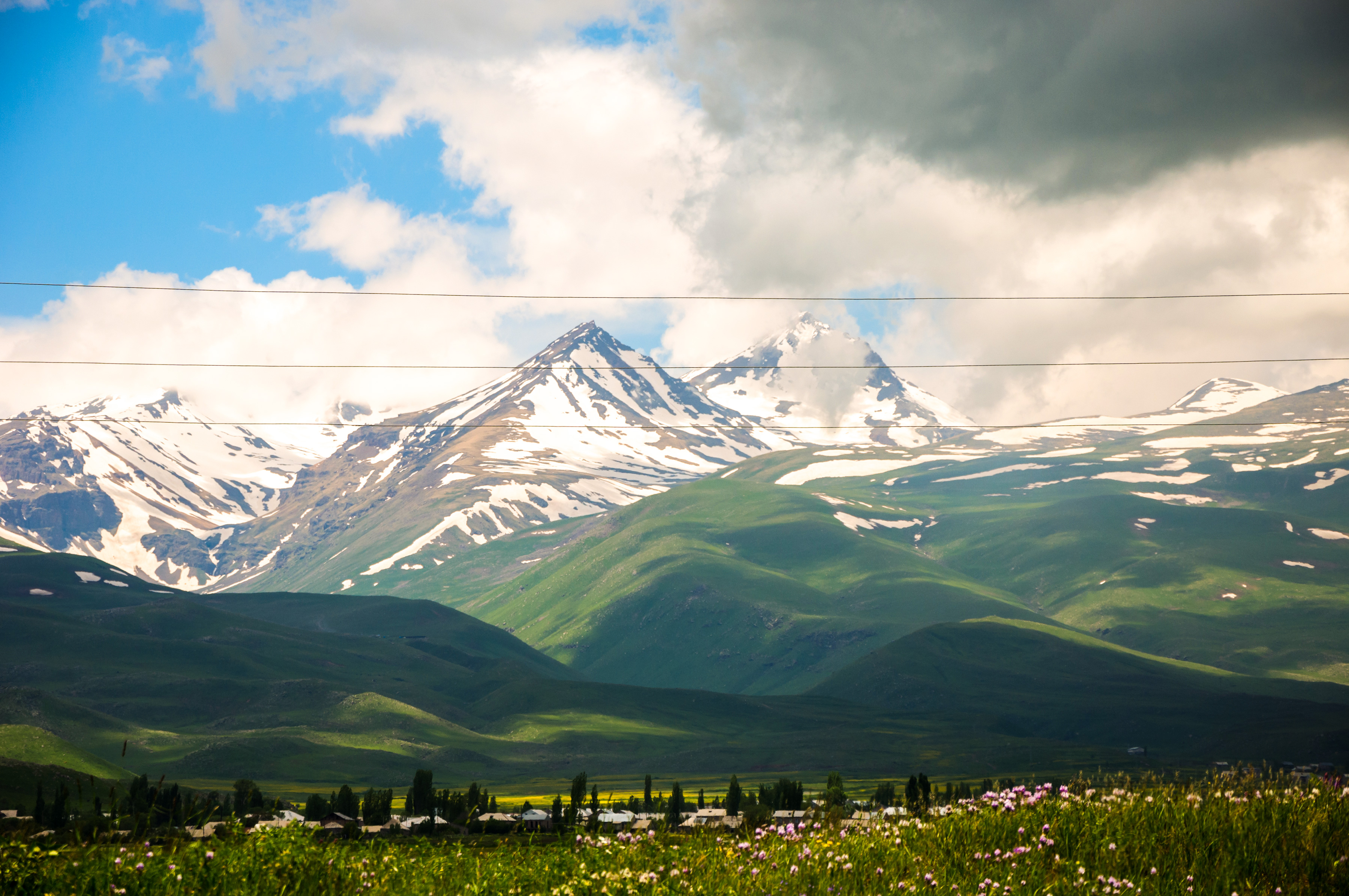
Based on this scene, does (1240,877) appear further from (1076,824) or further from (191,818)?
(191,818)

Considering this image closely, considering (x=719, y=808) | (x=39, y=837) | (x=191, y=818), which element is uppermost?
(x=191, y=818)

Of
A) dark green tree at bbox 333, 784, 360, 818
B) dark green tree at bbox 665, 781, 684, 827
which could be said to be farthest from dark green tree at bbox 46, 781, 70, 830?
dark green tree at bbox 665, 781, 684, 827

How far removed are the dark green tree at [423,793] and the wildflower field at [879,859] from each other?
5088 cm

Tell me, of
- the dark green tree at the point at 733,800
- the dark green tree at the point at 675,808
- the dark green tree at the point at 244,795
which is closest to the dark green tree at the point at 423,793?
the dark green tree at the point at 675,808

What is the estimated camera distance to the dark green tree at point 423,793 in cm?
6744

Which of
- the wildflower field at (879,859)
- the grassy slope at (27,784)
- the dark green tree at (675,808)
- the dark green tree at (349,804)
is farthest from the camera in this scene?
the grassy slope at (27,784)

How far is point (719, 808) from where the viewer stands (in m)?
124

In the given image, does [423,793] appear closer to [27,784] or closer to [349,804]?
[349,804]

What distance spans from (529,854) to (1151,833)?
8.60 m

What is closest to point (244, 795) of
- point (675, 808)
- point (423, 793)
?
point (423, 793)

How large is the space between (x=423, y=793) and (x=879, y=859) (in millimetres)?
66717

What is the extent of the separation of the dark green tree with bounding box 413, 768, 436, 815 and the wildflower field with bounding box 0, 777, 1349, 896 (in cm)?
5088

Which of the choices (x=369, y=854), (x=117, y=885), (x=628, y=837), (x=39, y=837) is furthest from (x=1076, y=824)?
(x=39, y=837)

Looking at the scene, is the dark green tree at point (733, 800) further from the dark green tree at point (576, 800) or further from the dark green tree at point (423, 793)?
the dark green tree at point (576, 800)
